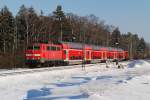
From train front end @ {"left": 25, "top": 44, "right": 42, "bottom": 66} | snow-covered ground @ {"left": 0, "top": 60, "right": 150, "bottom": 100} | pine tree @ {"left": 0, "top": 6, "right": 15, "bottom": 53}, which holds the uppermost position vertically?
pine tree @ {"left": 0, "top": 6, "right": 15, "bottom": 53}

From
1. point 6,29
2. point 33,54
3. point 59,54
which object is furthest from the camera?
point 6,29

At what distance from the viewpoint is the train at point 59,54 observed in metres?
47.0

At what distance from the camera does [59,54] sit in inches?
2036

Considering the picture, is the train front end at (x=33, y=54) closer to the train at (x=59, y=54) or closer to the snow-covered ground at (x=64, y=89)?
the train at (x=59, y=54)

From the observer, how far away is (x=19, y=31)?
318ft

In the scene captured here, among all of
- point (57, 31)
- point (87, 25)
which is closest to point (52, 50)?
point (57, 31)

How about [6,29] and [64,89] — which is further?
[6,29]

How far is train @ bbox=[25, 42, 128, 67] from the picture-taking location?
47.0 metres

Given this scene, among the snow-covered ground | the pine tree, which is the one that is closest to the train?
the snow-covered ground

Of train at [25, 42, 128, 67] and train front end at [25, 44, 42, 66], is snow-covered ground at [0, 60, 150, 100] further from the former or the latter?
train at [25, 42, 128, 67]

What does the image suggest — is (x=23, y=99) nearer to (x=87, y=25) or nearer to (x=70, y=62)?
(x=70, y=62)

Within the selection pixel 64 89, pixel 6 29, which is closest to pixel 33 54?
pixel 64 89

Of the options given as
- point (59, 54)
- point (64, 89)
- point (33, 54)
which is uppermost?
point (59, 54)

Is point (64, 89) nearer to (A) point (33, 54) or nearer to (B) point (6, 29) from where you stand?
(A) point (33, 54)
